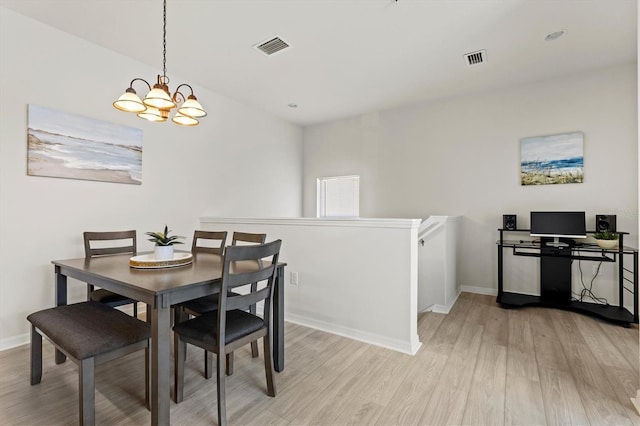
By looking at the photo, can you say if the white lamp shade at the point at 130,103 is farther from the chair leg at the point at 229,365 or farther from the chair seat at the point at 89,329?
the chair leg at the point at 229,365

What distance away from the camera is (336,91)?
13.9 feet

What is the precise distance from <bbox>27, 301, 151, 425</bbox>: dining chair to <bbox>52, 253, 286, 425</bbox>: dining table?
0.19 m

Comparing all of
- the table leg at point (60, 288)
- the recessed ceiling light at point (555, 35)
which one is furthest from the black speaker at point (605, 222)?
the table leg at point (60, 288)

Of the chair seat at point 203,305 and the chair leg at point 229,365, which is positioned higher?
the chair seat at point 203,305

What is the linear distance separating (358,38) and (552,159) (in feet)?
9.36

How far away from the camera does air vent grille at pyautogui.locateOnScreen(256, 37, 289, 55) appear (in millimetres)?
3015

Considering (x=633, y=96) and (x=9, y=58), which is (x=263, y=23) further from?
(x=633, y=96)

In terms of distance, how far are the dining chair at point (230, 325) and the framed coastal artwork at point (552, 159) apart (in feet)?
12.2

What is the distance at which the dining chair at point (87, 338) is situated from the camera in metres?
1.46

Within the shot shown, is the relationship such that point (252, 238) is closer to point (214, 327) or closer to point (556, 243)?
point (214, 327)

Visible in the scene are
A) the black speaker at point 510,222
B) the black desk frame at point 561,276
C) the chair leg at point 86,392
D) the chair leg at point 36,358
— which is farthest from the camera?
the black speaker at point 510,222

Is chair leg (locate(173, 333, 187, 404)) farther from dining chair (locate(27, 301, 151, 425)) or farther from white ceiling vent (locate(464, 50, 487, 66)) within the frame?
white ceiling vent (locate(464, 50, 487, 66))

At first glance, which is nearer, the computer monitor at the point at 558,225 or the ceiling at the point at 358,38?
the ceiling at the point at 358,38

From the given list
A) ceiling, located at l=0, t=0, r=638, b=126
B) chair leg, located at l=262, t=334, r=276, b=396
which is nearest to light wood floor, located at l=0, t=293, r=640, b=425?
chair leg, located at l=262, t=334, r=276, b=396
